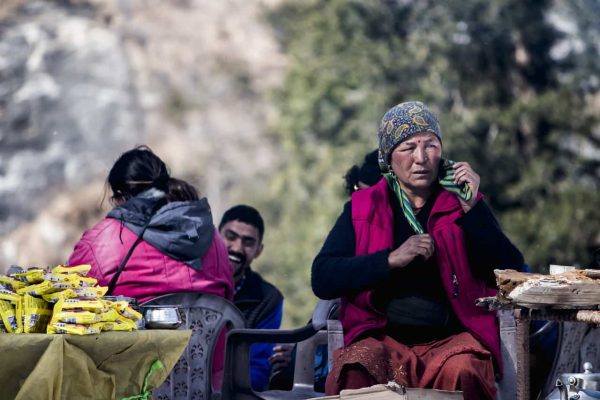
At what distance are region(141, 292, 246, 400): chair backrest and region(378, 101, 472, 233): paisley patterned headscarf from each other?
37.2 inches

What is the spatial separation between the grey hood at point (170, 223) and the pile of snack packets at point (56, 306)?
756 mm

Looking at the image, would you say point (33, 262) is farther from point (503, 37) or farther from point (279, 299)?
point (279, 299)

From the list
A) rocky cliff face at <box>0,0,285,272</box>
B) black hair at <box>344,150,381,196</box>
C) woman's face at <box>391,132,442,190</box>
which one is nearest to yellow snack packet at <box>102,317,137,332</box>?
woman's face at <box>391,132,442,190</box>

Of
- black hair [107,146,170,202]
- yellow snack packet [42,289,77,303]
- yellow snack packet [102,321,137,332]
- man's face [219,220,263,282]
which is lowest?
yellow snack packet [102,321,137,332]

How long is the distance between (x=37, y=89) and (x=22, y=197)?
7.82 ft

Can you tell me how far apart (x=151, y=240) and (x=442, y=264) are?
125 centimetres

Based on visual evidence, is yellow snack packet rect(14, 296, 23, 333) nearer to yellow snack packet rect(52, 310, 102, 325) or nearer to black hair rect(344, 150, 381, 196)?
yellow snack packet rect(52, 310, 102, 325)

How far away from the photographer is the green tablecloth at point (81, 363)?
10.7 feet

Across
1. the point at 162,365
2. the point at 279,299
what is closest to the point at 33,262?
the point at 279,299

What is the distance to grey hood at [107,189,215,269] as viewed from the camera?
4.43 metres

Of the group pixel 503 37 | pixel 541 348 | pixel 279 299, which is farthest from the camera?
pixel 503 37

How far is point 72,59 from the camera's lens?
2452 cm

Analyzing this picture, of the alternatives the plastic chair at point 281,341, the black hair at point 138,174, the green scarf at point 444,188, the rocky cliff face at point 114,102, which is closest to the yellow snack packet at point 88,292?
the plastic chair at point 281,341

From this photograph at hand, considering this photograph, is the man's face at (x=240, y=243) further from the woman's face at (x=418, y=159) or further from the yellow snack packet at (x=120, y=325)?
the yellow snack packet at (x=120, y=325)
